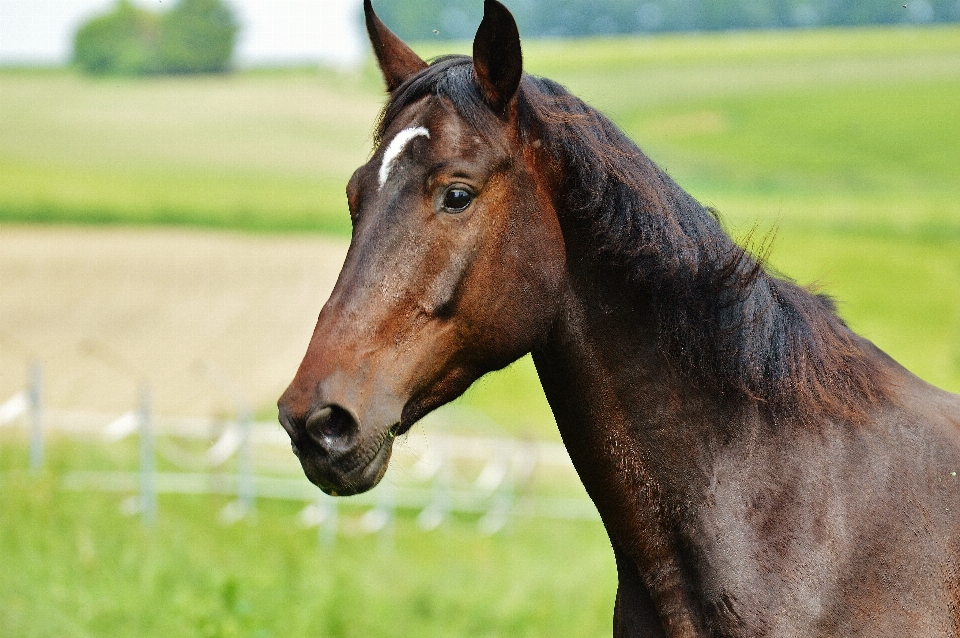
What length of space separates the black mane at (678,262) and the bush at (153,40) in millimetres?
27821

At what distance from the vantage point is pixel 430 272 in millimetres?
2713

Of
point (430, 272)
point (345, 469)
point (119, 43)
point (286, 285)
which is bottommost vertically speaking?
point (286, 285)

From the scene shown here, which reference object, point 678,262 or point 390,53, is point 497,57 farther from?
point 678,262

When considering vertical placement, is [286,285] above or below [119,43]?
below

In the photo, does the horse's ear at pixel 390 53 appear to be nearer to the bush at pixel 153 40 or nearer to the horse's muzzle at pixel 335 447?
the horse's muzzle at pixel 335 447

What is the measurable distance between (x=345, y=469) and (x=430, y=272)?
56cm

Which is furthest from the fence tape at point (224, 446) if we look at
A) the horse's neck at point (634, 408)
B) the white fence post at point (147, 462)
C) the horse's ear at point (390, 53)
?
the horse's neck at point (634, 408)

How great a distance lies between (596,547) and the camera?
13648 mm

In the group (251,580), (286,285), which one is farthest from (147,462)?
(286,285)

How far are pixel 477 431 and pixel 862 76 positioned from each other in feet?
116

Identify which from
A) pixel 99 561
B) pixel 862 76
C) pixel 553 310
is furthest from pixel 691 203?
pixel 862 76

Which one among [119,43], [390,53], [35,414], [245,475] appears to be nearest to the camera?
[390,53]

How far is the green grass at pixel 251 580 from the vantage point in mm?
6809

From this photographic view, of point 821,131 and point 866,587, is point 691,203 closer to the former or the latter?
point 866,587
